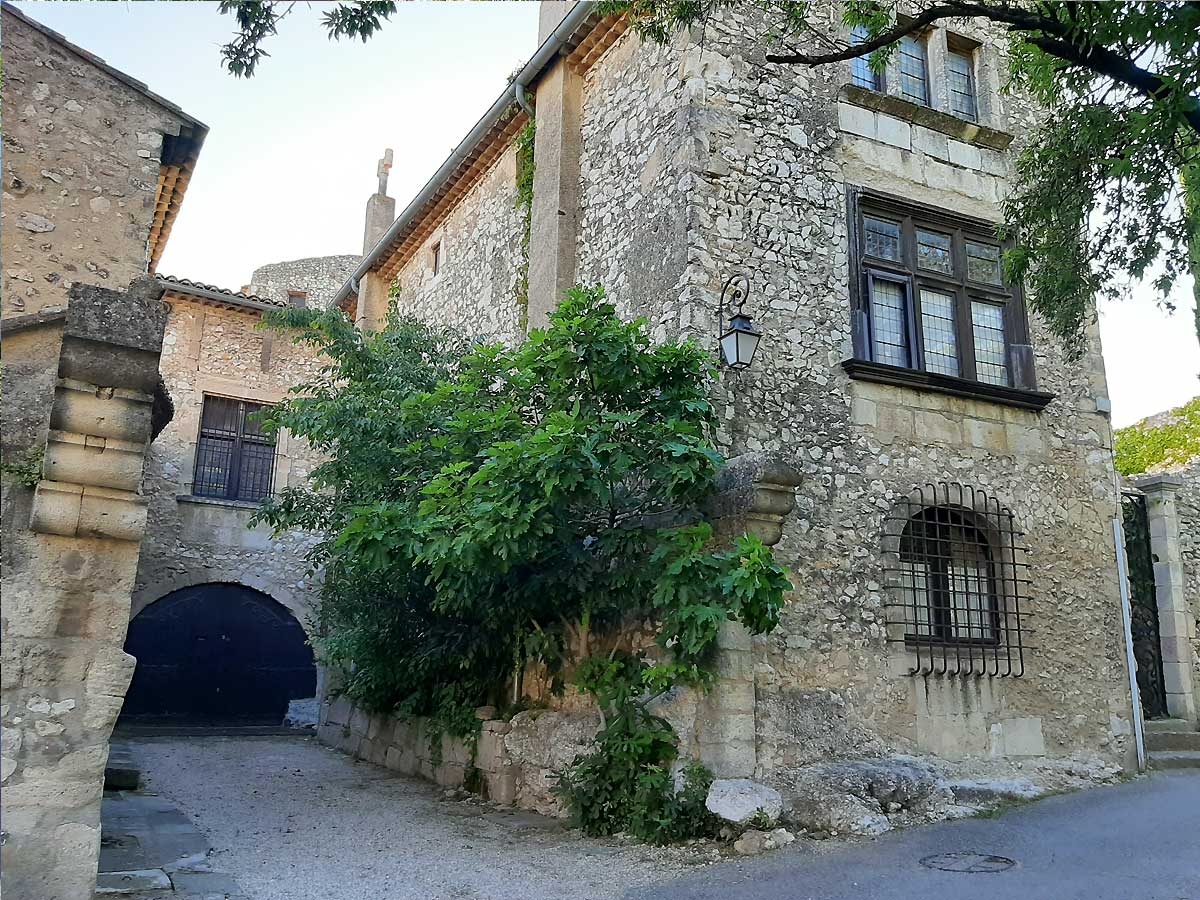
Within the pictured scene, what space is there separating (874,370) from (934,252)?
5.54 ft

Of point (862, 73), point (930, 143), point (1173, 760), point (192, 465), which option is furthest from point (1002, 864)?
point (192, 465)

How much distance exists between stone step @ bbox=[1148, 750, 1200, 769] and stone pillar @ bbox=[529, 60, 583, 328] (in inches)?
273

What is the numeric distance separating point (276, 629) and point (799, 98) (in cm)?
1170

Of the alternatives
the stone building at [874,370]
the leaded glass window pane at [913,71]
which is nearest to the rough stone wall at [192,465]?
the stone building at [874,370]

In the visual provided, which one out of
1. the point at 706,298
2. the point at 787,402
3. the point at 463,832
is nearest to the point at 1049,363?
the point at 787,402

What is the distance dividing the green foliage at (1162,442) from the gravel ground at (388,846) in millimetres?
10845

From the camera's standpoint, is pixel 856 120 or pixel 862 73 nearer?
pixel 856 120

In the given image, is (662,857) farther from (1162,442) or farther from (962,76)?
(1162,442)

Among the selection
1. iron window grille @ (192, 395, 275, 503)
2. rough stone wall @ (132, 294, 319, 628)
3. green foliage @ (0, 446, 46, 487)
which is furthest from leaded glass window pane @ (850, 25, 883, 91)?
iron window grille @ (192, 395, 275, 503)

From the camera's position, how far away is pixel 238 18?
518cm

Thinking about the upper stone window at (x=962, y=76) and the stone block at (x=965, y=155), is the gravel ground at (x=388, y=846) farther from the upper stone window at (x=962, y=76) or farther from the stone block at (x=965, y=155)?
the upper stone window at (x=962, y=76)

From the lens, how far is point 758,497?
19.6ft

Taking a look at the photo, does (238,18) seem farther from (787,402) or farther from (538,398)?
(787,402)

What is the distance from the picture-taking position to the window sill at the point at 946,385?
7.58 metres
